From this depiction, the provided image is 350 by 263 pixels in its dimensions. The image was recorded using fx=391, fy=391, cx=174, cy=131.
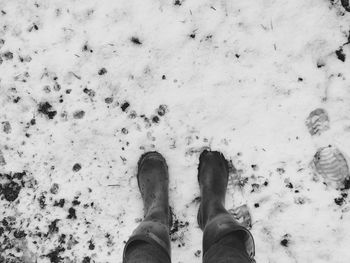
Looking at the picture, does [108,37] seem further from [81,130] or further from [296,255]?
[296,255]

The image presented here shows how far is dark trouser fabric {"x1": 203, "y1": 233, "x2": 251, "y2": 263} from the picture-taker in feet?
6.15

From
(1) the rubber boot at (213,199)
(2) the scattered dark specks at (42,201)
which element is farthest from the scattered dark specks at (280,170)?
(2) the scattered dark specks at (42,201)

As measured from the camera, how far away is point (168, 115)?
2.58m

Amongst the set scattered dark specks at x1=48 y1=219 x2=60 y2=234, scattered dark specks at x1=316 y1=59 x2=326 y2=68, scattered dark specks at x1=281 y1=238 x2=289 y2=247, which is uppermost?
scattered dark specks at x1=316 y1=59 x2=326 y2=68

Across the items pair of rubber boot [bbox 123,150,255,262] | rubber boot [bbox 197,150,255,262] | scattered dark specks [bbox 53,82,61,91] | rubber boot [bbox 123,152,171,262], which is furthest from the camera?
scattered dark specks [bbox 53,82,61,91]

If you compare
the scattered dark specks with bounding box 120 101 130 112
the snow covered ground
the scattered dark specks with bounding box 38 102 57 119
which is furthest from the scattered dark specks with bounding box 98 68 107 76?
the scattered dark specks with bounding box 38 102 57 119

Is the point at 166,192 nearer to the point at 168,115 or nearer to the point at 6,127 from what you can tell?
the point at 168,115

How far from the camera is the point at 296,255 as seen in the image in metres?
2.61

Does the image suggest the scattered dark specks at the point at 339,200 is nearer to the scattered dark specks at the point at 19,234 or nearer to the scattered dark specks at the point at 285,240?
the scattered dark specks at the point at 285,240

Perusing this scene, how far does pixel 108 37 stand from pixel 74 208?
46.2 inches

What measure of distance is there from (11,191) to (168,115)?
1193 millimetres

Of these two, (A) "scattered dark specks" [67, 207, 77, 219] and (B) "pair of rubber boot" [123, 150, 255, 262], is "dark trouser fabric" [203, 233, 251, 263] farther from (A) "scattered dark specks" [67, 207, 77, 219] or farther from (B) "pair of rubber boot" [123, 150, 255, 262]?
(A) "scattered dark specks" [67, 207, 77, 219]

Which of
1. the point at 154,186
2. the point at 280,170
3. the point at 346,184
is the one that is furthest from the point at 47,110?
the point at 346,184

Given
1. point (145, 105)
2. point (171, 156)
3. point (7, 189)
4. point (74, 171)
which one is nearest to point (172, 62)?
point (145, 105)
